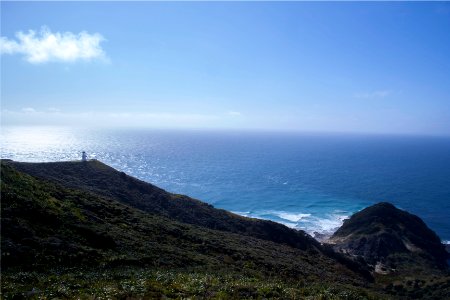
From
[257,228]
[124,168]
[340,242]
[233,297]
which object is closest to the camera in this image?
[233,297]

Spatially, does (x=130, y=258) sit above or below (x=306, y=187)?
above

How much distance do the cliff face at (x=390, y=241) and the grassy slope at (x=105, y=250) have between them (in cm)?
3422

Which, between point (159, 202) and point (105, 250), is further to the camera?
point (159, 202)

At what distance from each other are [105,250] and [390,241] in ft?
232

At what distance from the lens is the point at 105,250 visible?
28.0m

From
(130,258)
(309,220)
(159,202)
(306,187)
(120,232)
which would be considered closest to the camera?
(130,258)

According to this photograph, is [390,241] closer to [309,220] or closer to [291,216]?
[309,220]

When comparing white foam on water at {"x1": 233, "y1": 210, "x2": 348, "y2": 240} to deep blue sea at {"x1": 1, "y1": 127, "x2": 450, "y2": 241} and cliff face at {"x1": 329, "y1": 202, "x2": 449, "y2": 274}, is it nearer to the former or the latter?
deep blue sea at {"x1": 1, "y1": 127, "x2": 450, "y2": 241}

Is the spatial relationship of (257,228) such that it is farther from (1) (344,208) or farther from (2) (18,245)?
(1) (344,208)

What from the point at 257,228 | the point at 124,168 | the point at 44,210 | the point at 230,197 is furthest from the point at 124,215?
the point at 124,168

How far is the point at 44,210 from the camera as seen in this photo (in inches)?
1160

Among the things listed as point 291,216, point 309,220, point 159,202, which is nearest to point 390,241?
point 309,220

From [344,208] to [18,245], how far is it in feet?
348

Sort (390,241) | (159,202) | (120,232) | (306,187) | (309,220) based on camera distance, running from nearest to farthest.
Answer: (120,232)
(159,202)
(390,241)
(309,220)
(306,187)
